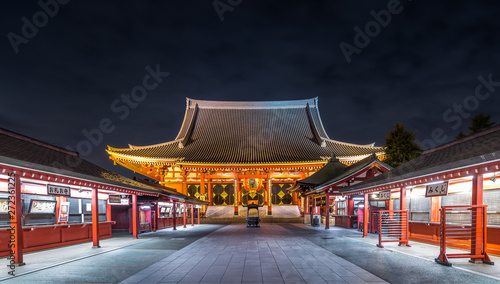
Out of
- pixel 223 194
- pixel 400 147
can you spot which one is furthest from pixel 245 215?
pixel 400 147

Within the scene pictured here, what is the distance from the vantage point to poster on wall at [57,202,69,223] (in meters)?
14.4

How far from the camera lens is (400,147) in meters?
30.2

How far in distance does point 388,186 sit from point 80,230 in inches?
538

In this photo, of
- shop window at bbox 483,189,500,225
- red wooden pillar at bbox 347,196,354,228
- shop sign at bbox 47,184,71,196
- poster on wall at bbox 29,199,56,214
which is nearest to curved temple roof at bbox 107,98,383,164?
red wooden pillar at bbox 347,196,354,228

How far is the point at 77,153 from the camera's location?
17781 mm

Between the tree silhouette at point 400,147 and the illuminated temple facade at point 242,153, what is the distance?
6.47ft

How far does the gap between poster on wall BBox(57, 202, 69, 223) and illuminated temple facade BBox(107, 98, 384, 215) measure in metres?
18.9

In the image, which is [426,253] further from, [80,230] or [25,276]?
[80,230]

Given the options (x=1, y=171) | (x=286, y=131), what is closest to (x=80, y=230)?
(x=1, y=171)

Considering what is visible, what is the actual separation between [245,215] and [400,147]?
16.8 meters

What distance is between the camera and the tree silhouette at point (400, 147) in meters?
29.9

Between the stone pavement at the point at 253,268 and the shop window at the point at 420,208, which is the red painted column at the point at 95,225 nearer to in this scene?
the stone pavement at the point at 253,268

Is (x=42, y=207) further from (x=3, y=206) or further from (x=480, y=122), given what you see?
(x=480, y=122)

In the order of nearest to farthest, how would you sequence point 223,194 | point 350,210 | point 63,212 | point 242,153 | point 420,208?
point 63,212
point 420,208
point 350,210
point 242,153
point 223,194
